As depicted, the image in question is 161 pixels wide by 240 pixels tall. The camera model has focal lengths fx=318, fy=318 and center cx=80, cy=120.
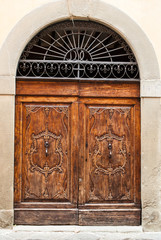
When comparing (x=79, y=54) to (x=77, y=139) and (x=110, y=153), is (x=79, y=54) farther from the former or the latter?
(x=110, y=153)

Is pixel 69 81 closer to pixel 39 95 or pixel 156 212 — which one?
pixel 39 95

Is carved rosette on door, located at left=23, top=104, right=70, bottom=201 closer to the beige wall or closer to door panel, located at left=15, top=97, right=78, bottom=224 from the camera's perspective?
door panel, located at left=15, top=97, right=78, bottom=224

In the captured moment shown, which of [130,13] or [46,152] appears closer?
[130,13]

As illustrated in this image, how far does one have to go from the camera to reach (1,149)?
5742 mm

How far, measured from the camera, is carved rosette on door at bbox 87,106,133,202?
19.6 feet

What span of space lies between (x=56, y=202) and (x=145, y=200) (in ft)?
5.38

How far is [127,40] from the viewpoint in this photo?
5.87m

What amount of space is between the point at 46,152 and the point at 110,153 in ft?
3.94

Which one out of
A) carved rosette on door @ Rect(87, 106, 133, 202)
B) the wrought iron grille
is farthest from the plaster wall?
carved rosette on door @ Rect(87, 106, 133, 202)

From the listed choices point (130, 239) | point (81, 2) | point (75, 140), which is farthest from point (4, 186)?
point (81, 2)

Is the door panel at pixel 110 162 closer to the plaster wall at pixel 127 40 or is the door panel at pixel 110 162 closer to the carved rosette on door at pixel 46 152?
the plaster wall at pixel 127 40

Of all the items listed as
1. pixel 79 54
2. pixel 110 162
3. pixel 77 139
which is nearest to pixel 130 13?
pixel 79 54

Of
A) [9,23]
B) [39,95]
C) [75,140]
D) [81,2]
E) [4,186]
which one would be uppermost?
[81,2]

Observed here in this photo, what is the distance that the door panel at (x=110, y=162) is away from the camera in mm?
5914
